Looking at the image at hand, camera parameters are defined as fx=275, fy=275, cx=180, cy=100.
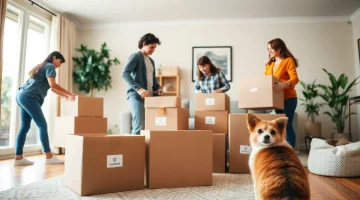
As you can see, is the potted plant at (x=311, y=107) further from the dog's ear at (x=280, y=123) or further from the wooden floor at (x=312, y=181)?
the dog's ear at (x=280, y=123)

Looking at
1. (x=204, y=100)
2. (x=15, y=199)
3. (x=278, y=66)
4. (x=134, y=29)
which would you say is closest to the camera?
(x=15, y=199)

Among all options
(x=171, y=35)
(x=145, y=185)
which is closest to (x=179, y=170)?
(x=145, y=185)

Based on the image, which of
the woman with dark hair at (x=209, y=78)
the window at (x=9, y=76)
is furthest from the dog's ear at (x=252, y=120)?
the window at (x=9, y=76)

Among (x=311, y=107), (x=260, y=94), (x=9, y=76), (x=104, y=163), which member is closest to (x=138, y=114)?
(x=104, y=163)

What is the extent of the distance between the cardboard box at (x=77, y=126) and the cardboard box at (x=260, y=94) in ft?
4.97

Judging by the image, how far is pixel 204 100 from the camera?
106 inches

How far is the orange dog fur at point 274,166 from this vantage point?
1.00 metres

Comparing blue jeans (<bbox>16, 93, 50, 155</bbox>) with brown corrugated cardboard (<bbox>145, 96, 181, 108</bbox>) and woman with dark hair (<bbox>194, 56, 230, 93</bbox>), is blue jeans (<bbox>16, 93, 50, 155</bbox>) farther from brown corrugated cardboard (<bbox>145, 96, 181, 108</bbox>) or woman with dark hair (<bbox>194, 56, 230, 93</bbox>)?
woman with dark hair (<bbox>194, 56, 230, 93</bbox>)

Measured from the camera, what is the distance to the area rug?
1627 millimetres

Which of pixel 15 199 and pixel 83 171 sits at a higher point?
pixel 83 171

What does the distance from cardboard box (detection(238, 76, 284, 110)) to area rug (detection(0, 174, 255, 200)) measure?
70cm

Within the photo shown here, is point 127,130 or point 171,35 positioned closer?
point 127,130

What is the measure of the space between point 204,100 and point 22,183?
5.42 feet

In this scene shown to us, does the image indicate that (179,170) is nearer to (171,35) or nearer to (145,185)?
(145,185)
